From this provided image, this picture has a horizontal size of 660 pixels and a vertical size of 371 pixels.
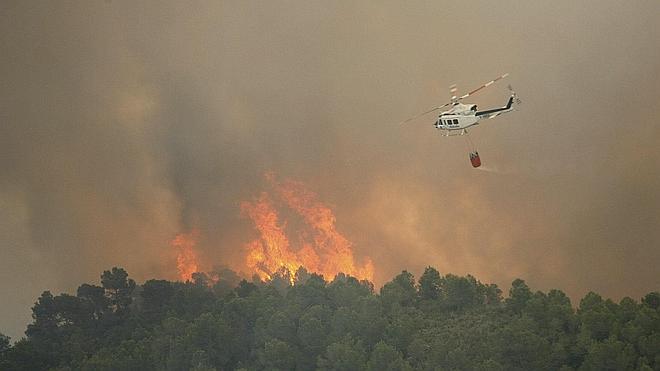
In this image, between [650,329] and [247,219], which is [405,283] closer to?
[650,329]

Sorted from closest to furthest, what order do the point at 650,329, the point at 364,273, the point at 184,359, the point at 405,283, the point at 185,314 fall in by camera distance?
the point at 650,329
the point at 184,359
the point at 405,283
the point at 185,314
the point at 364,273

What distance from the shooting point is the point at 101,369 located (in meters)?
69.7

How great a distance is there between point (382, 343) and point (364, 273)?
3746 centimetres

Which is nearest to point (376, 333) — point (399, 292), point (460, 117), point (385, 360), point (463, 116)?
point (385, 360)

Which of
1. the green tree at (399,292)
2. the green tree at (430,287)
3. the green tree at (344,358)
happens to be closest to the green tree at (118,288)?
the green tree at (399,292)

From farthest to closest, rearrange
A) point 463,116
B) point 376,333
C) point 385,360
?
point 376,333 < point 385,360 < point 463,116

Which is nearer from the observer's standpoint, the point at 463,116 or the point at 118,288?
the point at 463,116

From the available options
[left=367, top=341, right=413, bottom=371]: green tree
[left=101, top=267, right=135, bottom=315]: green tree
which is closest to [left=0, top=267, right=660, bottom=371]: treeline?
[left=367, top=341, right=413, bottom=371]: green tree

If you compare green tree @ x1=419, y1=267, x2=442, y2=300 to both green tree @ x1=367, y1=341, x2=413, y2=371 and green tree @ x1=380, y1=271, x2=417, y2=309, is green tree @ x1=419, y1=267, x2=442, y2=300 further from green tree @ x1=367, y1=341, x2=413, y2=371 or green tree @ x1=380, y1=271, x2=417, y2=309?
green tree @ x1=367, y1=341, x2=413, y2=371

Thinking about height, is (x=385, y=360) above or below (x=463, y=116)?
below

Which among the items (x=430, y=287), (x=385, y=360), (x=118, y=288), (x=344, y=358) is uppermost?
(x=118, y=288)

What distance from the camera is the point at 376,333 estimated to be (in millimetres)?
66000

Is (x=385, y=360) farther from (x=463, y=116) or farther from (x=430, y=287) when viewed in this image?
(x=463, y=116)

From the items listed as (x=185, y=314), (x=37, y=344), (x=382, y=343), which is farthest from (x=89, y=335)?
(x=382, y=343)
